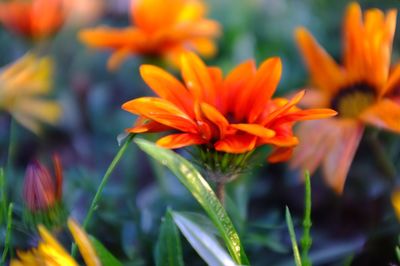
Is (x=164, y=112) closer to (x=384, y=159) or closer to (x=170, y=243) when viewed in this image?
(x=170, y=243)

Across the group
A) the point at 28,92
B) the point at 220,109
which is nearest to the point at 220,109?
the point at 220,109

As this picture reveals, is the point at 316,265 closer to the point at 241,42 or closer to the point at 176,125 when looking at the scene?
the point at 176,125

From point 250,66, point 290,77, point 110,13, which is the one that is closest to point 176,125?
point 250,66

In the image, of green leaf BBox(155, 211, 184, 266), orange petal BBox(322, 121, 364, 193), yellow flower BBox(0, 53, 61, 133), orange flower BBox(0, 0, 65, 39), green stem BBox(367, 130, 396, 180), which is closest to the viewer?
green leaf BBox(155, 211, 184, 266)

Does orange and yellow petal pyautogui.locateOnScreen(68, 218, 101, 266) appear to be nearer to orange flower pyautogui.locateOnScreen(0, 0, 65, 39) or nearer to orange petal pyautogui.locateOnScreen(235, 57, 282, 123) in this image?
orange petal pyautogui.locateOnScreen(235, 57, 282, 123)

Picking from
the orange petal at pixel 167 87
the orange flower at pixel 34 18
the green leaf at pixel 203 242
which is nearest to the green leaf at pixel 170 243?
the green leaf at pixel 203 242

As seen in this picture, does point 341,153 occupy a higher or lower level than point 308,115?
lower

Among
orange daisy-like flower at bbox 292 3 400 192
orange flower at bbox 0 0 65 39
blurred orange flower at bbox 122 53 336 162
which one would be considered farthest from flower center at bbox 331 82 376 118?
orange flower at bbox 0 0 65 39
